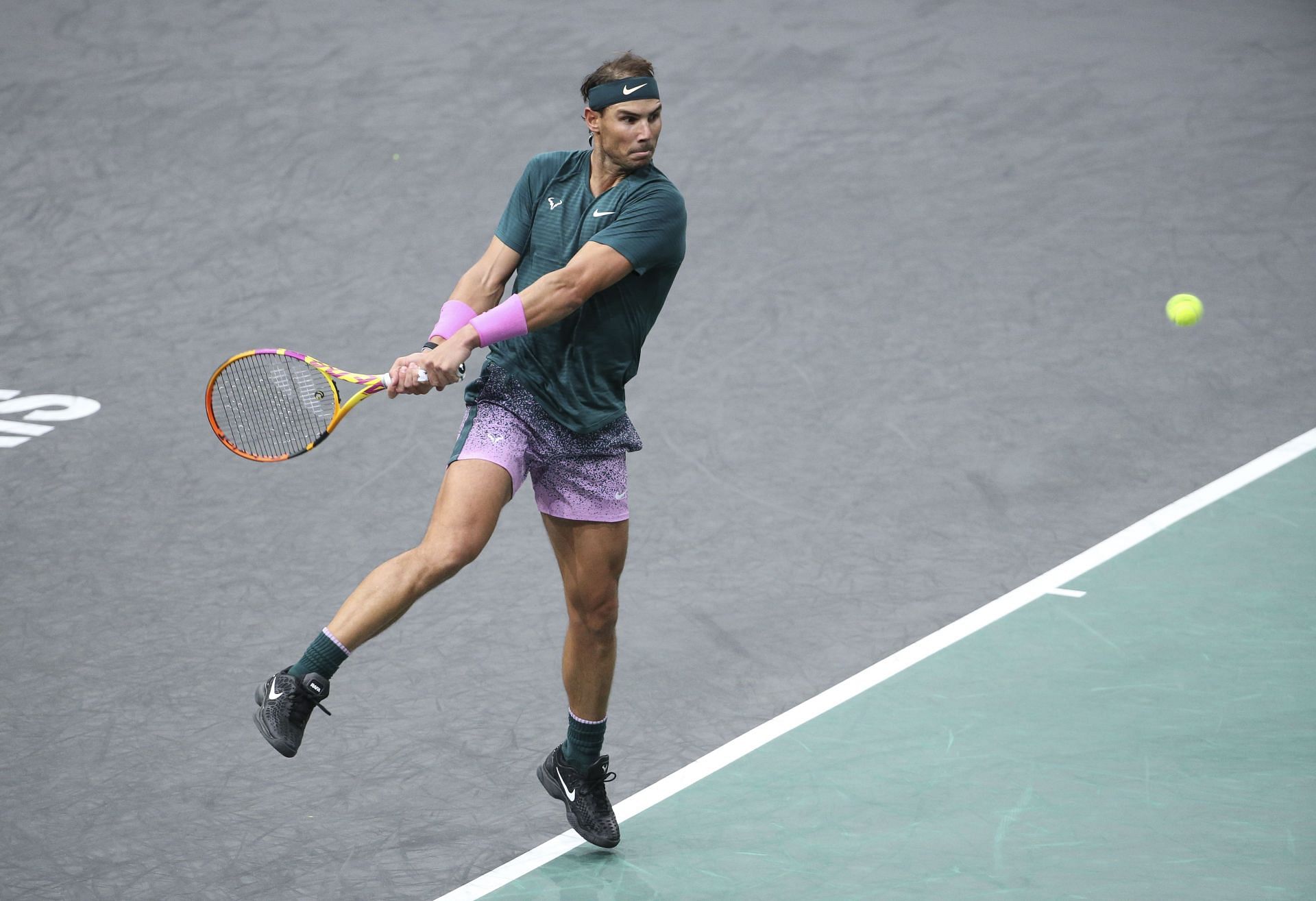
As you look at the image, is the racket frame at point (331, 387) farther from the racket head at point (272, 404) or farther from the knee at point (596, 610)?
the knee at point (596, 610)

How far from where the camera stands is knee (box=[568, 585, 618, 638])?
4.49 meters

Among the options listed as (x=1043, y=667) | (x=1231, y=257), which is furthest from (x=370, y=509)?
(x=1231, y=257)

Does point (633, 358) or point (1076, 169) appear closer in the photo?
point (633, 358)

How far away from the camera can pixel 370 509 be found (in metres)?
6.59

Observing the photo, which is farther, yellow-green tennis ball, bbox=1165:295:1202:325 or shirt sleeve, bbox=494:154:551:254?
yellow-green tennis ball, bbox=1165:295:1202:325

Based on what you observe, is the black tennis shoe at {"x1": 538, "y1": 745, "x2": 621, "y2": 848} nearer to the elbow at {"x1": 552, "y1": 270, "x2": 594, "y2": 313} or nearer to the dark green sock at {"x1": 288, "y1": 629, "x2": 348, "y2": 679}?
the dark green sock at {"x1": 288, "y1": 629, "x2": 348, "y2": 679}

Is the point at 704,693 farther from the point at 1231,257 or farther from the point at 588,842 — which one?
the point at 1231,257

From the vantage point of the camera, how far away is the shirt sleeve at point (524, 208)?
14.8 feet

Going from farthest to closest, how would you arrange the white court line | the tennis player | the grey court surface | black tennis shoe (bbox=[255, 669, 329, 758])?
the grey court surface
the white court line
the tennis player
black tennis shoe (bbox=[255, 669, 329, 758])

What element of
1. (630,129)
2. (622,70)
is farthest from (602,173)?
(622,70)

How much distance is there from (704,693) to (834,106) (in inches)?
234

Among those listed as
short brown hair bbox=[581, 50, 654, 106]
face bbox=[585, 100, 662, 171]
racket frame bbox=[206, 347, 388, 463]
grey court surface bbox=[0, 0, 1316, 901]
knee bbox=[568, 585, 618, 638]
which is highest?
short brown hair bbox=[581, 50, 654, 106]

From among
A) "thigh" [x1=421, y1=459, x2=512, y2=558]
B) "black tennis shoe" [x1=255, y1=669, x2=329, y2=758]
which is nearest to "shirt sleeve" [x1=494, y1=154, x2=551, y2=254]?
"thigh" [x1=421, y1=459, x2=512, y2=558]

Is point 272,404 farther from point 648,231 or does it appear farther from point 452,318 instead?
point 648,231
